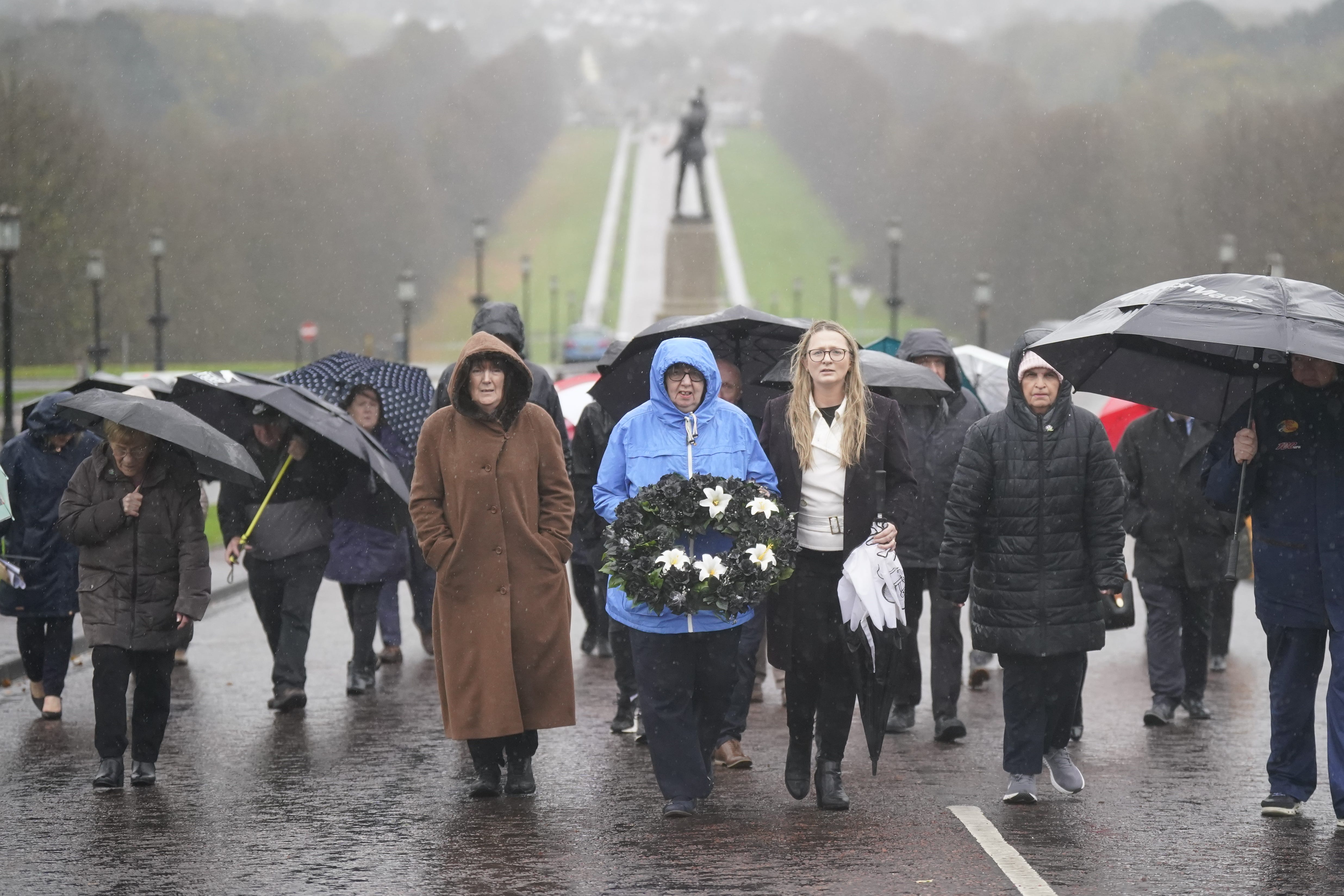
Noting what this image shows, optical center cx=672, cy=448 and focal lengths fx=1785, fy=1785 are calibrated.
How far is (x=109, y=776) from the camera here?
293 inches

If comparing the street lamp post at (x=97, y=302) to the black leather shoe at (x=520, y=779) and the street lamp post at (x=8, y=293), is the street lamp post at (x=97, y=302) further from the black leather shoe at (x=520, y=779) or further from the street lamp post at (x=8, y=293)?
the black leather shoe at (x=520, y=779)

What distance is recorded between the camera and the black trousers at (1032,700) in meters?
7.16

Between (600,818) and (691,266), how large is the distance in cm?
3426

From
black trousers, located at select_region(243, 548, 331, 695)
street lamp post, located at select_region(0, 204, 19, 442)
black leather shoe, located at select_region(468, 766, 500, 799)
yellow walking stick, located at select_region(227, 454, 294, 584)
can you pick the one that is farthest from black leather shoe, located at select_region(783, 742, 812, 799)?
street lamp post, located at select_region(0, 204, 19, 442)

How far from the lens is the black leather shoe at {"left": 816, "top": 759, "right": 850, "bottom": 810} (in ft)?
22.8

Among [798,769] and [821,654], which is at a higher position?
[821,654]

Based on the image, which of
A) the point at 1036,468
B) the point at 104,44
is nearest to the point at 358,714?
the point at 1036,468

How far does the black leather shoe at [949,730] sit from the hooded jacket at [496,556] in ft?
7.16

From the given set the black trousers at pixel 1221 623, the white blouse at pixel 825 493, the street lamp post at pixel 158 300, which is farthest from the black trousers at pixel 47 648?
the street lamp post at pixel 158 300

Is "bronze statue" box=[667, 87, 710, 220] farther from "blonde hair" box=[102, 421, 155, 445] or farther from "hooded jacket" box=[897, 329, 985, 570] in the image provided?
"blonde hair" box=[102, 421, 155, 445]

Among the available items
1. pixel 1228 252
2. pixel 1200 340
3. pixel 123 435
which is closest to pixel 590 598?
pixel 123 435

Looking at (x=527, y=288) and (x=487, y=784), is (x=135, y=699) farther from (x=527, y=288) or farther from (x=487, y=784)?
(x=527, y=288)

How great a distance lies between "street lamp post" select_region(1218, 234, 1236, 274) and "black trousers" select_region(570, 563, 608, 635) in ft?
81.4

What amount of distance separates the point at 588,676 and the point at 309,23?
71.7 m
